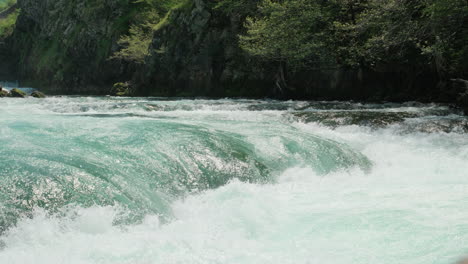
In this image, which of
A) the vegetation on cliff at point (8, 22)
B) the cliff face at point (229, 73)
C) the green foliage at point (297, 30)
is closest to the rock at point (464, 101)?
the cliff face at point (229, 73)

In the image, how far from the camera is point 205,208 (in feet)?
22.4

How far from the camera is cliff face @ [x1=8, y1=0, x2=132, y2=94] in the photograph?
43969 mm

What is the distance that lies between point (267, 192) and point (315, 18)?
1459 centimetres

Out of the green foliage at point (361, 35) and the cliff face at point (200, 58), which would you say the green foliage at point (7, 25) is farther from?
the green foliage at point (361, 35)

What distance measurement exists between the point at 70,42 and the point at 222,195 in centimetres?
4816

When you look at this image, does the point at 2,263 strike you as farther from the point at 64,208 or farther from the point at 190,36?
the point at 190,36

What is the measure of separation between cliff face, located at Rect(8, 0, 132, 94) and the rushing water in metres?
33.8

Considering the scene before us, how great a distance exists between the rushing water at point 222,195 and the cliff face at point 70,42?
33.8m

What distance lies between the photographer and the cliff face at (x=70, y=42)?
144 feet

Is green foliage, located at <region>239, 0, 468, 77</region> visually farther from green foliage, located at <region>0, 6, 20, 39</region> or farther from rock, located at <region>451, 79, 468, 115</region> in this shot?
green foliage, located at <region>0, 6, 20, 39</region>

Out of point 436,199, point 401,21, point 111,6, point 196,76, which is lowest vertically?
point 436,199

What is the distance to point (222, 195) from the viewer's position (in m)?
7.34

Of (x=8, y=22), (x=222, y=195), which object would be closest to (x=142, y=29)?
(x=222, y=195)

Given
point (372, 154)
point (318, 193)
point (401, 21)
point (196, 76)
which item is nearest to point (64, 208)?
point (318, 193)
